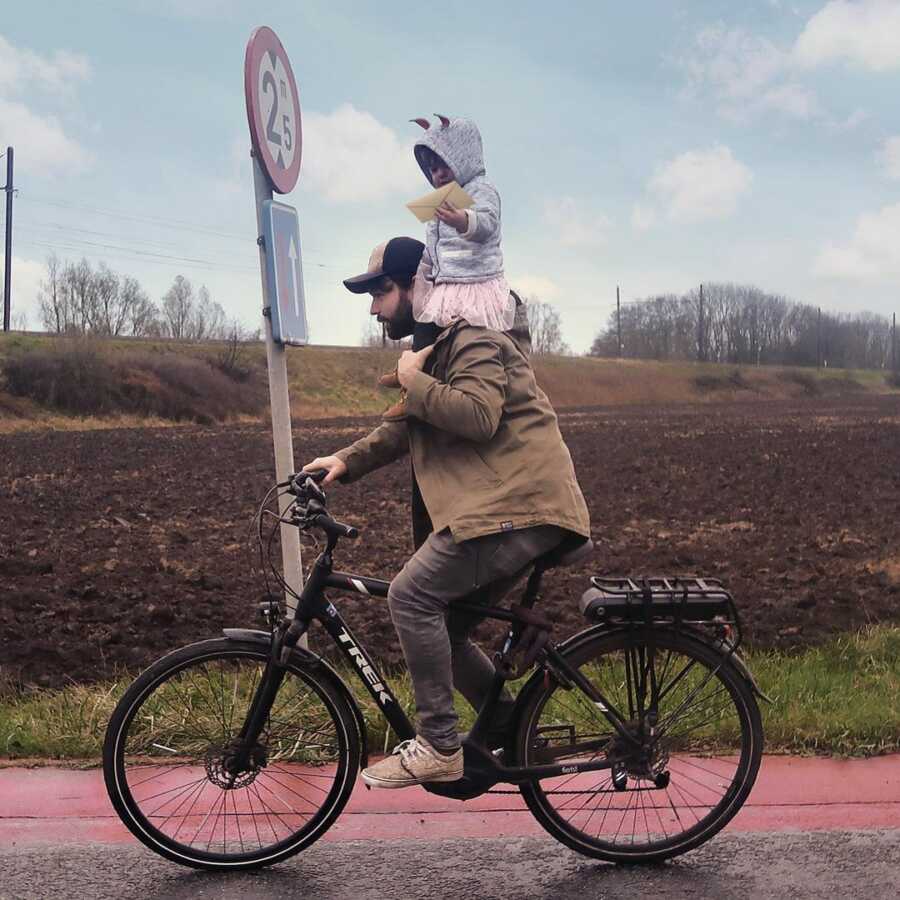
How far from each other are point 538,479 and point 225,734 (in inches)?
51.2

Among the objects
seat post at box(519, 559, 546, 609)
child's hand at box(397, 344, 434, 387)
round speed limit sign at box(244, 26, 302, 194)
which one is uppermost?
round speed limit sign at box(244, 26, 302, 194)

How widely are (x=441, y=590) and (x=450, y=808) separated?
1.02 m

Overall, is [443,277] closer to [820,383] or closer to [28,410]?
[28,410]

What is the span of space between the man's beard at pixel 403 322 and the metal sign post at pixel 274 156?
924mm

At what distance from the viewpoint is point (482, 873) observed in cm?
320

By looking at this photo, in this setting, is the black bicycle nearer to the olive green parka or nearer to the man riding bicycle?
the man riding bicycle

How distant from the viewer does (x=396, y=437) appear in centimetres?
348

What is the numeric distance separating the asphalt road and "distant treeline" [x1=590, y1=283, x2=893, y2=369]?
120782 millimetres

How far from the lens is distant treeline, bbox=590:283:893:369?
412 feet

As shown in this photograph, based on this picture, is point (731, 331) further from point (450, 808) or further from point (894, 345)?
point (450, 808)

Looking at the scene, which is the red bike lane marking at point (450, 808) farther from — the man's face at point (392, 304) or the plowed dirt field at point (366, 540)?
the plowed dirt field at point (366, 540)

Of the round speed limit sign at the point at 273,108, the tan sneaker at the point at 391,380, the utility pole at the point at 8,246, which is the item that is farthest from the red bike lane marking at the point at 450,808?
the utility pole at the point at 8,246

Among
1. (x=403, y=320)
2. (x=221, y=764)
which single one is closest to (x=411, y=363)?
(x=403, y=320)

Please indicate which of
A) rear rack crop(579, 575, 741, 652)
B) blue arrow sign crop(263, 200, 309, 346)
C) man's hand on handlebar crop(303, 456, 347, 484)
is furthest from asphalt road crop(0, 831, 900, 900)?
blue arrow sign crop(263, 200, 309, 346)
